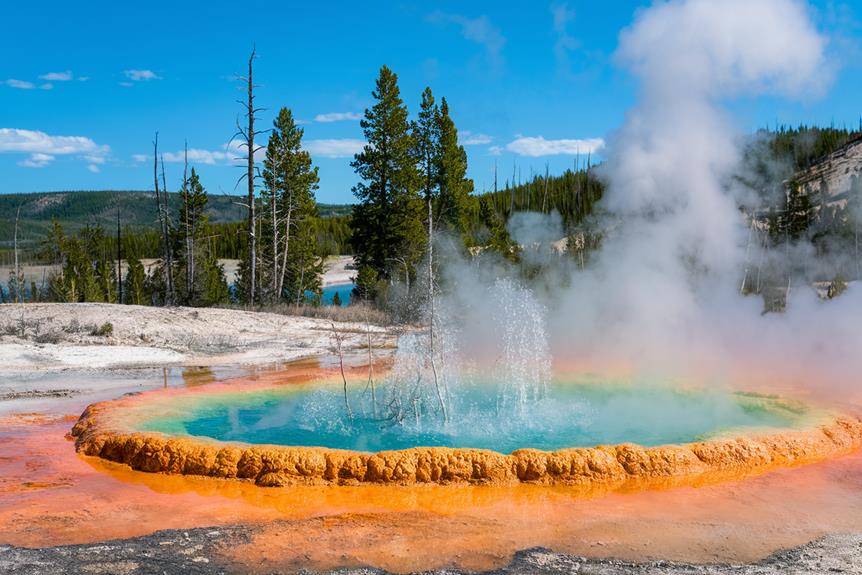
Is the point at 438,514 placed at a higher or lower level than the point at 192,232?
lower

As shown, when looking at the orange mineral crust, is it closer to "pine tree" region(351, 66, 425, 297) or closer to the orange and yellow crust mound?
the orange and yellow crust mound

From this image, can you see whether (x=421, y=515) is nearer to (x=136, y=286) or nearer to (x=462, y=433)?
(x=462, y=433)

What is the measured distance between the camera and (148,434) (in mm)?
7355

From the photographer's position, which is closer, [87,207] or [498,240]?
[498,240]

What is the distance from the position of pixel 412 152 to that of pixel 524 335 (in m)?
11.2

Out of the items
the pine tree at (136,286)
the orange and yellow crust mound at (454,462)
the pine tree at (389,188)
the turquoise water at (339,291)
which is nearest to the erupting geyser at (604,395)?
the orange and yellow crust mound at (454,462)

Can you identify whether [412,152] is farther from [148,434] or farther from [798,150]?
[798,150]

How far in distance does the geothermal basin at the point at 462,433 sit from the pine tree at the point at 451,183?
525 inches

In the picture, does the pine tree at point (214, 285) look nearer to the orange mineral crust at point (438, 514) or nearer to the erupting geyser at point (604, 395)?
the erupting geyser at point (604, 395)

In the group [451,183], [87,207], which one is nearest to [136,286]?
[451,183]

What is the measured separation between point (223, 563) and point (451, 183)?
64.1 feet

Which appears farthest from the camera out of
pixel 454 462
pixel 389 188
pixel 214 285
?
pixel 214 285

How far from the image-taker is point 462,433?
7.83 meters

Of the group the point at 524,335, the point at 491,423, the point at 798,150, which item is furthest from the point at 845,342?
the point at 798,150
